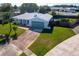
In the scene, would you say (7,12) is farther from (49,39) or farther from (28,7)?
(49,39)

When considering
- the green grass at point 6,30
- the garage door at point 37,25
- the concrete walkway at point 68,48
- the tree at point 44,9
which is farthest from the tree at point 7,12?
the concrete walkway at point 68,48

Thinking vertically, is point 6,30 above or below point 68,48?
above

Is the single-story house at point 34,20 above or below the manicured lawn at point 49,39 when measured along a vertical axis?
above

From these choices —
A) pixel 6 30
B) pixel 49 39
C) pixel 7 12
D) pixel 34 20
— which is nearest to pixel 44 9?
pixel 34 20

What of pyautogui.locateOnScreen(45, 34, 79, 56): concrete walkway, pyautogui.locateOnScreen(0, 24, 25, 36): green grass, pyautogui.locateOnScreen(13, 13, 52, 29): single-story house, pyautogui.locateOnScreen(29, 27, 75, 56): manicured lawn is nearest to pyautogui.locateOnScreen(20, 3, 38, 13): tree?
pyautogui.locateOnScreen(13, 13, 52, 29): single-story house

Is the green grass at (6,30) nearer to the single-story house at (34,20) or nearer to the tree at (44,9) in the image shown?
the single-story house at (34,20)

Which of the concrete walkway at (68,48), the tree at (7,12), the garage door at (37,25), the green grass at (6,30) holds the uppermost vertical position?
the tree at (7,12)

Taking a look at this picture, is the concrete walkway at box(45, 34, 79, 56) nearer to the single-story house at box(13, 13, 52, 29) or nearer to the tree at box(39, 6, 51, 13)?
the single-story house at box(13, 13, 52, 29)
